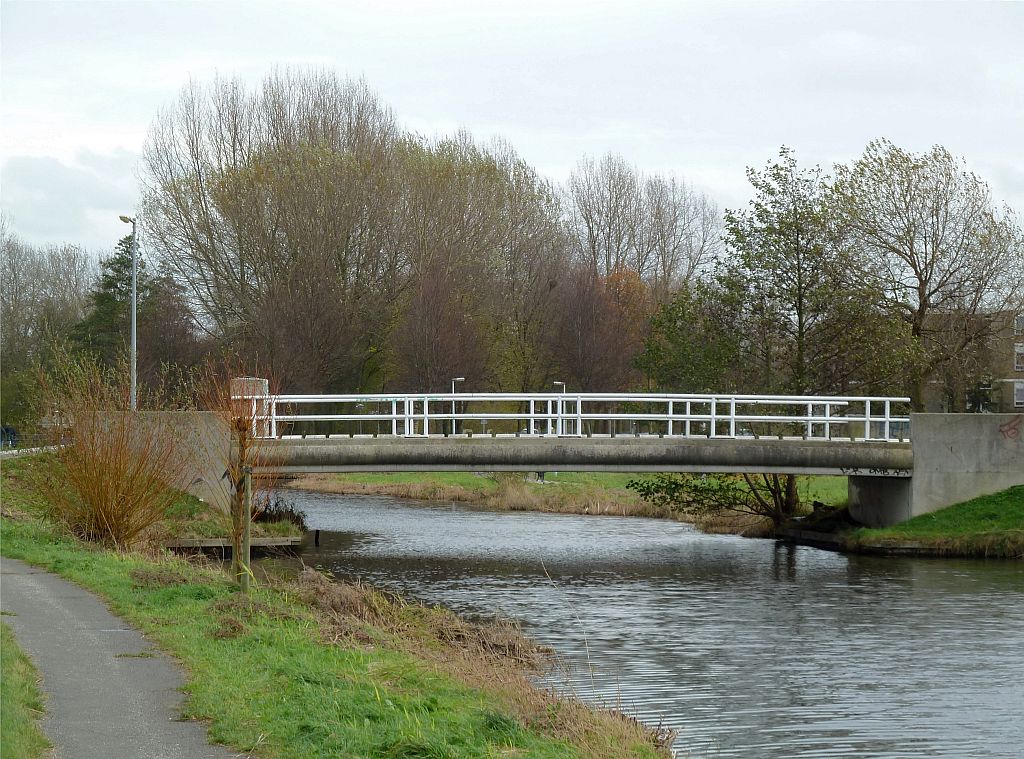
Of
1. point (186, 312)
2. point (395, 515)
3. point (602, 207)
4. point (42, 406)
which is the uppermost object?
point (602, 207)

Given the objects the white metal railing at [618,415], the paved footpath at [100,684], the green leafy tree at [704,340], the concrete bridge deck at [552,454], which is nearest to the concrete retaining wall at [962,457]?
the white metal railing at [618,415]

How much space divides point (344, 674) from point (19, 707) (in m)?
2.94

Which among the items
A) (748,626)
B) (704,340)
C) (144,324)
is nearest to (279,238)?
(144,324)

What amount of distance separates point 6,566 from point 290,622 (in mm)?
7441

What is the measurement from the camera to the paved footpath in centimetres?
835

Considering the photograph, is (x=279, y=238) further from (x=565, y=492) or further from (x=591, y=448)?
(x=591, y=448)

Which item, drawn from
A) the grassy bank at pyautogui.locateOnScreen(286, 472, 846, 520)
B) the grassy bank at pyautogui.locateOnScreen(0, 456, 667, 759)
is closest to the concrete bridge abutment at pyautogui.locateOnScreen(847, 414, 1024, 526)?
the grassy bank at pyautogui.locateOnScreen(286, 472, 846, 520)

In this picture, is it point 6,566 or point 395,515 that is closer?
point 6,566

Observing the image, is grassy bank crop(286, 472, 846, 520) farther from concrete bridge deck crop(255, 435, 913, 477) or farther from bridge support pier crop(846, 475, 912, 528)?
concrete bridge deck crop(255, 435, 913, 477)

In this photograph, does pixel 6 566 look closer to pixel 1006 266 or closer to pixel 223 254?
pixel 223 254

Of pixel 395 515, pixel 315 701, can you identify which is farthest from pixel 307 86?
pixel 315 701

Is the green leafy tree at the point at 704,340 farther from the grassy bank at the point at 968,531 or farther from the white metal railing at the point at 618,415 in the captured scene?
the grassy bank at the point at 968,531

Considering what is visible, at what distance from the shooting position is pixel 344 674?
35.6ft

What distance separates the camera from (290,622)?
13.6 metres
